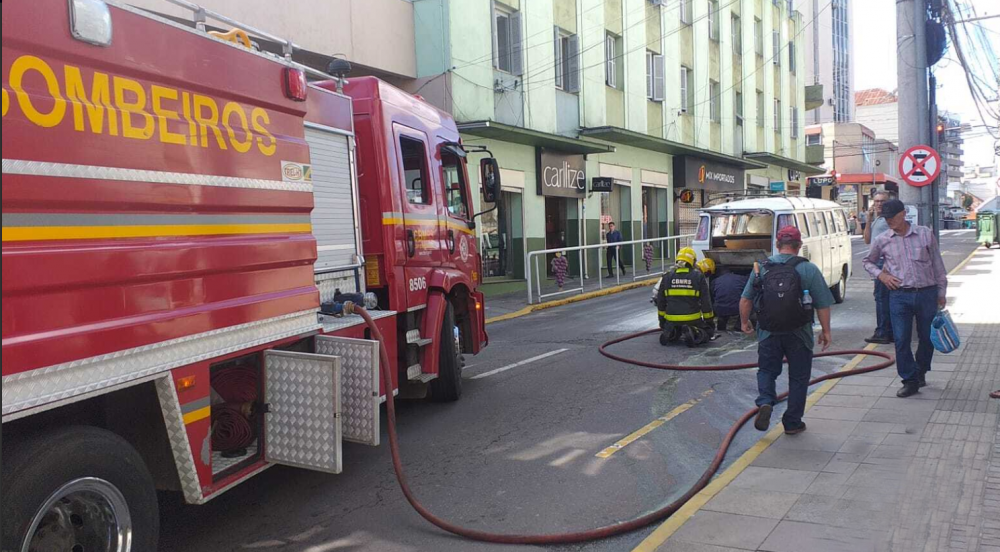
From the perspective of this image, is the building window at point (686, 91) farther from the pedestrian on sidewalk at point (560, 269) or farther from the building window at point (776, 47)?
the pedestrian on sidewalk at point (560, 269)

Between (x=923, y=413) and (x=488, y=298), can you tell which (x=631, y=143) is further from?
(x=923, y=413)

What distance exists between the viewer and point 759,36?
A: 36.9 m

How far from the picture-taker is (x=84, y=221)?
330cm

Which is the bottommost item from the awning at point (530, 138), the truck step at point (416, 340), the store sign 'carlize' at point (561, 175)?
the truck step at point (416, 340)

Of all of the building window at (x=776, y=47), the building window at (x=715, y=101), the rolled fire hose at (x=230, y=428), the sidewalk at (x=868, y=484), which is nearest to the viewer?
the sidewalk at (x=868, y=484)

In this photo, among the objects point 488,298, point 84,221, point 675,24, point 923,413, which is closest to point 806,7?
point 675,24

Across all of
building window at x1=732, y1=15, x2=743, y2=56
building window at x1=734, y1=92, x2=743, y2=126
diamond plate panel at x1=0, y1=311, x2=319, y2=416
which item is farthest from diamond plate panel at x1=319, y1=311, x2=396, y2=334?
building window at x1=732, y1=15, x2=743, y2=56

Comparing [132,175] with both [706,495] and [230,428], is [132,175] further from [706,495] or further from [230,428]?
[706,495]

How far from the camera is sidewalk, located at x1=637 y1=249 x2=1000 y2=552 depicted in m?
4.04

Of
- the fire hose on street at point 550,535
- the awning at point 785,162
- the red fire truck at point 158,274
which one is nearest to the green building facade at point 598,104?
the awning at point 785,162

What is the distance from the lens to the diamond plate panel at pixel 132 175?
3.03m

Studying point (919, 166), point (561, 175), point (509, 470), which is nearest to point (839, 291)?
point (919, 166)

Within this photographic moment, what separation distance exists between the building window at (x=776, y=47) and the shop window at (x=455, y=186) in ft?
113

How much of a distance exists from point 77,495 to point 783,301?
15.6 feet
